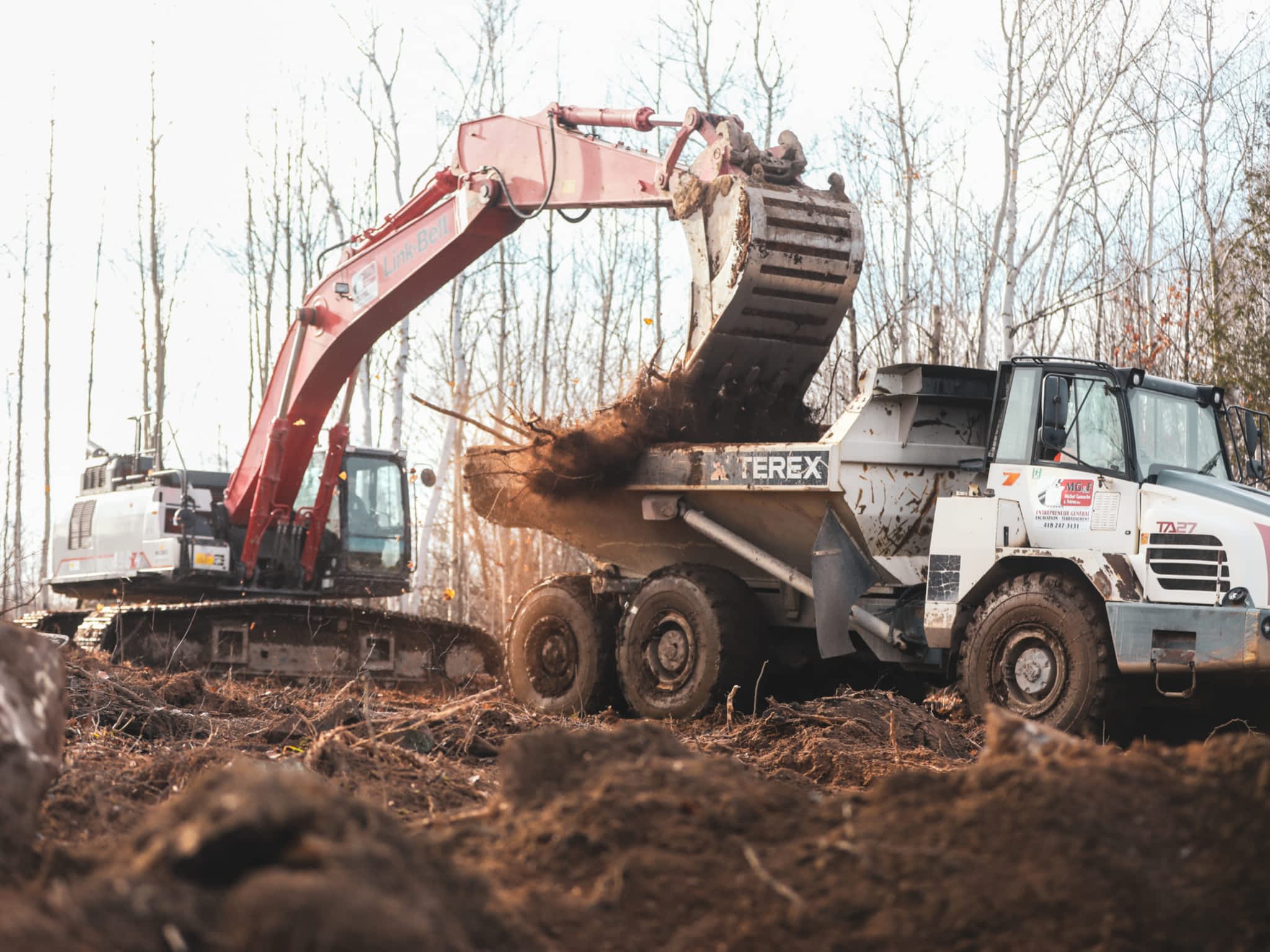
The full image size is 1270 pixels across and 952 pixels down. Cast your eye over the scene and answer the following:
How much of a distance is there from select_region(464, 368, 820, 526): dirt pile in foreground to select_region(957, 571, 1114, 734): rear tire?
7.72ft

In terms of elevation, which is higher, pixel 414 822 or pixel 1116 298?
pixel 1116 298

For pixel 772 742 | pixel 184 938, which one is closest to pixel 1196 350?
pixel 772 742

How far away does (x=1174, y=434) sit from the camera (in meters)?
8.75

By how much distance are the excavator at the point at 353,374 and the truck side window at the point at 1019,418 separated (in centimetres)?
151

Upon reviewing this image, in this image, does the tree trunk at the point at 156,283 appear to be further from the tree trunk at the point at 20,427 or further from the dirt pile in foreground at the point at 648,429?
the dirt pile in foreground at the point at 648,429

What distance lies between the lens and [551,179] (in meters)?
11.0

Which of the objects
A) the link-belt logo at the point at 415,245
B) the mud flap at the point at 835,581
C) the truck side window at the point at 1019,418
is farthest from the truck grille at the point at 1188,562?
the link-belt logo at the point at 415,245

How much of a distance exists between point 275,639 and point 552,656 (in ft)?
9.75

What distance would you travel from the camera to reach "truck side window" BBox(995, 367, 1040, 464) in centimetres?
870

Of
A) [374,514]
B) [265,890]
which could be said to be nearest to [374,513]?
[374,514]

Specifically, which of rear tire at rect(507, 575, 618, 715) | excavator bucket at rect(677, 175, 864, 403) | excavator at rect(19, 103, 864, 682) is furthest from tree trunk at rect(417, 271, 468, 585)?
excavator bucket at rect(677, 175, 864, 403)

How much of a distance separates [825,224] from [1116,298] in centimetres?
1676

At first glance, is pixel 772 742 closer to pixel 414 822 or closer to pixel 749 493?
pixel 749 493

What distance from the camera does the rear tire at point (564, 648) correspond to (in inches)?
429
